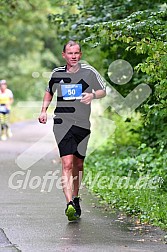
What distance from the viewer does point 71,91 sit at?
9.32m

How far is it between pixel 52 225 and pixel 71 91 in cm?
164

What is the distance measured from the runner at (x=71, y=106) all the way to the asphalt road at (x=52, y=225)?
45cm

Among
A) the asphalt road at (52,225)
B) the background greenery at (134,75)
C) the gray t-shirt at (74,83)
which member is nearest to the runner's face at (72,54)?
the gray t-shirt at (74,83)

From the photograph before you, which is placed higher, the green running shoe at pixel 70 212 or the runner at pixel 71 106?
the runner at pixel 71 106

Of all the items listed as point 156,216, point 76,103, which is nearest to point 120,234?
point 156,216

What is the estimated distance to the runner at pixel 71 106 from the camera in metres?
9.30

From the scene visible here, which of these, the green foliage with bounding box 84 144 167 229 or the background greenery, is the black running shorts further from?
the green foliage with bounding box 84 144 167 229

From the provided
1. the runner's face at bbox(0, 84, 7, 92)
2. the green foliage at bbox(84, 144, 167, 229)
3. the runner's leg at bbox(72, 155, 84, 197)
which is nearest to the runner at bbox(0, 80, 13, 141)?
the runner's face at bbox(0, 84, 7, 92)

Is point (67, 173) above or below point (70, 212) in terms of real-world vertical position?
above

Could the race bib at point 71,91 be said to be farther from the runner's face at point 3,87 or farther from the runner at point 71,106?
the runner's face at point 3,87

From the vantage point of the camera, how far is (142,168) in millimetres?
13727

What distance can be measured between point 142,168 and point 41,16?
30715 mm

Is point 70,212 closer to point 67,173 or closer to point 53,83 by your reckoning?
point 67,173

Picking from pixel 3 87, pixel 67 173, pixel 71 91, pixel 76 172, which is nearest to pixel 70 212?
pixel 67 173
